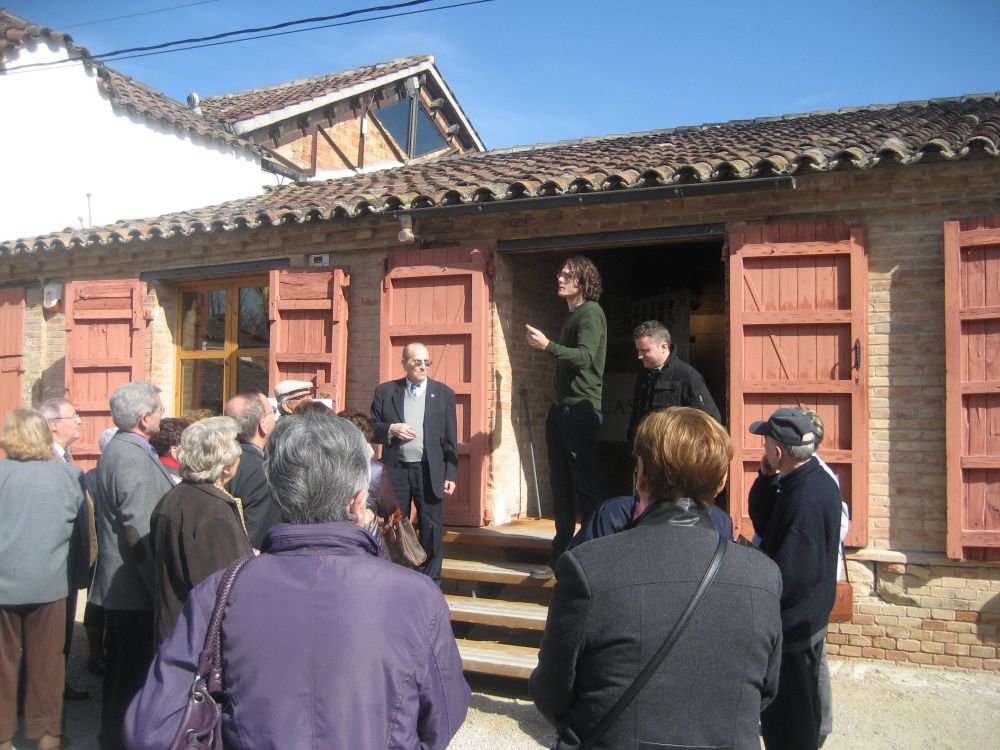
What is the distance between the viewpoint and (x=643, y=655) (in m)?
1.97

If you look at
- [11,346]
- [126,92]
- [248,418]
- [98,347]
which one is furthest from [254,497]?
[126,92]

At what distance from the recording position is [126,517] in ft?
13.5

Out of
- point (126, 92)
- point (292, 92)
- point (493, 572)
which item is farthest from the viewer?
point (292, 92)

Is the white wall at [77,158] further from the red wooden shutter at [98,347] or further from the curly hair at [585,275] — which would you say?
the curly hair at [585,275]

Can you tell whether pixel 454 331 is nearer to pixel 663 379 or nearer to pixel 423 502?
pixel 423 502

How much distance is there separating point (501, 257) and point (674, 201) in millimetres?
1585

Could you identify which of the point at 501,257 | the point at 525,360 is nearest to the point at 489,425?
the point at 525,360

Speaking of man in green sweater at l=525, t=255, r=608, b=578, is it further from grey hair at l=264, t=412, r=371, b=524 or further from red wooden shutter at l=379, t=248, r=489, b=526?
grey hair at l=264, t=412, r=371, b=524

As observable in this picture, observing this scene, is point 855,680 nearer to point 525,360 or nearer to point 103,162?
point 525,360

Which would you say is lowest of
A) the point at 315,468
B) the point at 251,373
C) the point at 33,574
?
the point at 33,574

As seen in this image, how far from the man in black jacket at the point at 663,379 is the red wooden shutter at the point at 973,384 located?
1.70m

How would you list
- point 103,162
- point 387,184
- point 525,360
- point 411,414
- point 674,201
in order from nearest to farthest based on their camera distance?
point 411,414 < point 674,201 < point 525,360 < point 387,184 < point 103,162

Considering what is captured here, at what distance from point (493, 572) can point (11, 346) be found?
6460mm

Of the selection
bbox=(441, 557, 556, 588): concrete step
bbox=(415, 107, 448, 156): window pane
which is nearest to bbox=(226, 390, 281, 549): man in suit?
bbox=(441, 557, 556, 588): concrete step
